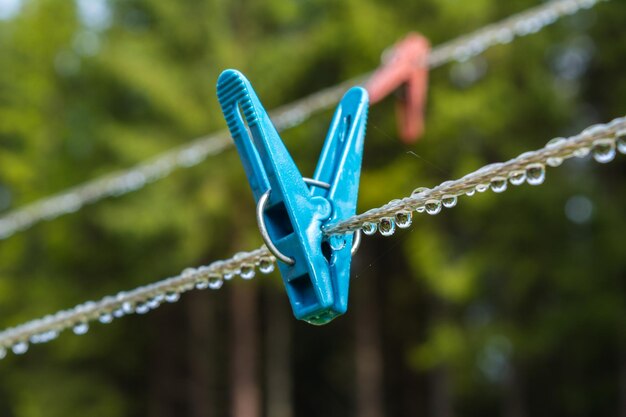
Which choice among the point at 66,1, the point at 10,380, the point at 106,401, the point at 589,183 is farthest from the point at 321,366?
the point at 66,1

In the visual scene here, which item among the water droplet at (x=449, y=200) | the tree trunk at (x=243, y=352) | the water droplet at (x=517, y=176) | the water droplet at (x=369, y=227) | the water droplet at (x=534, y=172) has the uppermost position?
the tree trunk at (x=243, y=352)

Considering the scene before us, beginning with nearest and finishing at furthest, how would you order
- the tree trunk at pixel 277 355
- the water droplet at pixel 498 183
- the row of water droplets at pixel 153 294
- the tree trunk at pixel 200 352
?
1. the water droplet at pixel 498 183
2. the row of water droplets at pixel 153 294
3. the tree trunk at pixel 277 355
4. the tree trunk at pixel 200 352

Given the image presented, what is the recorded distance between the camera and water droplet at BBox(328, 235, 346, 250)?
823mm

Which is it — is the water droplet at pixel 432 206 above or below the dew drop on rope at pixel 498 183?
above

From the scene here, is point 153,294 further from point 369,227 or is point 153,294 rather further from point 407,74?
point 407,74

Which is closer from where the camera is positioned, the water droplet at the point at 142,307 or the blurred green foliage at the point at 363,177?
the water droplet at the point at 142,307

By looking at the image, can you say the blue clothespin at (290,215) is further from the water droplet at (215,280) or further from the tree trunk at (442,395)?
the tree trunk at (442,395)

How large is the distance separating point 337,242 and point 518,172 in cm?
24

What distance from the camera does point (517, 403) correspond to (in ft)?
28.8

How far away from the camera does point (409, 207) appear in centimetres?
74

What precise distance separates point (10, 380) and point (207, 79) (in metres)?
4.62

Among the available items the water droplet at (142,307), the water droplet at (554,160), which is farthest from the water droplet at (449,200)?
the water droplet at (142,307)

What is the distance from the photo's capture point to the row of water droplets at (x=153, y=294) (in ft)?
2.88

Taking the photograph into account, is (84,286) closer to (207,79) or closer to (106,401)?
(106,401)
